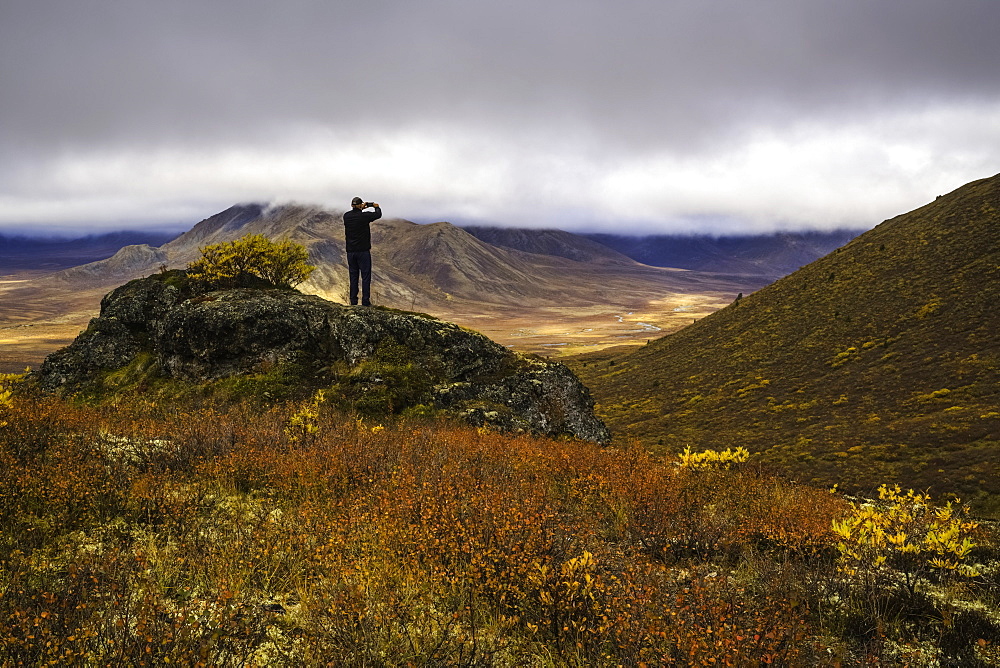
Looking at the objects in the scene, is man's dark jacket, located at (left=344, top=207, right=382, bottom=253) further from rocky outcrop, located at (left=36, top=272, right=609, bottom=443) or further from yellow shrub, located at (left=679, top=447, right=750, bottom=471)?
yellow shrub, located at (left=679, top=447, right=750, bottom=471)

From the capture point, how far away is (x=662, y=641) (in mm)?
3641

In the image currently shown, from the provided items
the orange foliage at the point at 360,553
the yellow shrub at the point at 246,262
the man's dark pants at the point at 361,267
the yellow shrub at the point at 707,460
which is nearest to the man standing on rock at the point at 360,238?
the man's dark pants at the point at 361,267

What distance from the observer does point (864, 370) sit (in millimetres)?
28531

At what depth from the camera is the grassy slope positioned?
1905 cm

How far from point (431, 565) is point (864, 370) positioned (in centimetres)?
3260

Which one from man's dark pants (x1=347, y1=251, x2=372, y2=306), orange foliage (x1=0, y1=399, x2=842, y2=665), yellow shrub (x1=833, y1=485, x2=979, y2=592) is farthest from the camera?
man's dark pants (x1=347, y1=251, x2=372, y2=306)

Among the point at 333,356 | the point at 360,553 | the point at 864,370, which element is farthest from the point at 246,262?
the point at 864,370

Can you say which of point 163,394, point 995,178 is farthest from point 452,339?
point 995,178

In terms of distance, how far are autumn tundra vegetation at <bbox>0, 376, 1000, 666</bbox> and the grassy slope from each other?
508 inches

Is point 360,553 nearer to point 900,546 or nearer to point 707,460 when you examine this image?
point 900,546

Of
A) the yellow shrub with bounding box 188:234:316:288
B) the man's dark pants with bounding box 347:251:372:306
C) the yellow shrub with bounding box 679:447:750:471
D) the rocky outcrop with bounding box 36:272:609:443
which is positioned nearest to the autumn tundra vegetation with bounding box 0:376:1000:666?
the yellow shrub with bounding box 679:447:750:471

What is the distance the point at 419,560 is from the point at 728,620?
8.64ft

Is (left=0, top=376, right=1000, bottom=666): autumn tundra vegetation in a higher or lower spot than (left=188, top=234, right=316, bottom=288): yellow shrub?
lower

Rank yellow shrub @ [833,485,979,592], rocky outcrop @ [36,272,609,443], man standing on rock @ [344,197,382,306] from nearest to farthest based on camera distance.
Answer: yellow shrub @ [833,485,979,592], rocky outcrop @ [36,272,609,443], man standing on rock @ [344,197,382,306]
